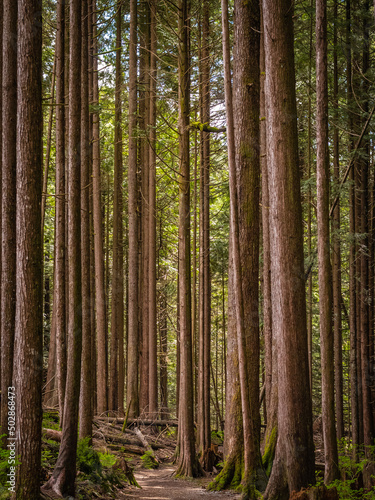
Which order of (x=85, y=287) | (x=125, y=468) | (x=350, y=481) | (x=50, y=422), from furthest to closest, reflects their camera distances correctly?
(x=50, y=422) → (x=125, y=468) → (x=85, y=287) → (x=350, y=481)

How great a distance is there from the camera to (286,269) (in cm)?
623

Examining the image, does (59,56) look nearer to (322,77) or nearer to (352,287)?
(322,77)

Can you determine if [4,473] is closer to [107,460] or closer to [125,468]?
[107,460]

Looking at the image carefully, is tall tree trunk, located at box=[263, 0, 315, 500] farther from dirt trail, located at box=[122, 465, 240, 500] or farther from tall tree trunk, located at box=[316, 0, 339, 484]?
dirt trail, located at box=[122, 465, 240, 500]

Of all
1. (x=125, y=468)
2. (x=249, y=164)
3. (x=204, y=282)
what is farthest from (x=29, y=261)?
(x=204, y=282)

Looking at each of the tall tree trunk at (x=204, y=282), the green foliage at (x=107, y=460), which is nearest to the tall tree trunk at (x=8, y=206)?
the green foliage at (x=107, y=460)

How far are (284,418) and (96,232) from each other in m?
10.7

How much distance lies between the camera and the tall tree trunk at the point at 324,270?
6438 mm

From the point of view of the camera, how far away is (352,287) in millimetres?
13938

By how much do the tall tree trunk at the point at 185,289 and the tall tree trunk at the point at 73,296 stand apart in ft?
12.1

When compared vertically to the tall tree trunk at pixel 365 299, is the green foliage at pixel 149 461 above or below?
below

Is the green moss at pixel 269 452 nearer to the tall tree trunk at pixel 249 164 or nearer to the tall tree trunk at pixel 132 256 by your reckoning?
the tall tree trunk at pixel 249 164

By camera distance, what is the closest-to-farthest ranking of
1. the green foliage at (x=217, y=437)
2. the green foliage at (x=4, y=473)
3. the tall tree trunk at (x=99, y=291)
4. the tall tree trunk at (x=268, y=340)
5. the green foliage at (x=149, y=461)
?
the green foliage at (x=4, y=473) → the tall tree trunk at (x=268, y=340) → the green foliage at (x=149, y=461) → the tall tree trunk at (x=99, y=291) → the green foliage at (x=217, y=437)

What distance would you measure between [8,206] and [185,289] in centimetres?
480
